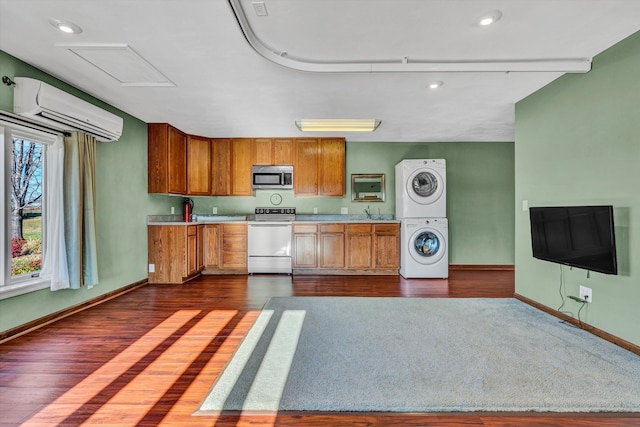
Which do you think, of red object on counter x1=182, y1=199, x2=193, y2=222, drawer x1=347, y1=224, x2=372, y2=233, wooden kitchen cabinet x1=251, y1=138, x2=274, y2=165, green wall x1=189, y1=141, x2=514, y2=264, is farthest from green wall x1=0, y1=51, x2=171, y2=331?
drawer x1=347, y1=224, x2=372, y2=233

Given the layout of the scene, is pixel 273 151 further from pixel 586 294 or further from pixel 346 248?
pixel 586 294

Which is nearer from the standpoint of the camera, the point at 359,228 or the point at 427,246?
the point at 427,246

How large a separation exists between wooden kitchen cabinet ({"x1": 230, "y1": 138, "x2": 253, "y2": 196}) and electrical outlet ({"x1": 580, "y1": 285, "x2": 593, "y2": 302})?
14.7 ft

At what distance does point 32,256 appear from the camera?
273cm

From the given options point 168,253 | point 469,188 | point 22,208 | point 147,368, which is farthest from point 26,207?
point 469,188

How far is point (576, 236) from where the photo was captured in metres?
2.45

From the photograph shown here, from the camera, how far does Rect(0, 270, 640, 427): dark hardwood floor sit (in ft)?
4.91

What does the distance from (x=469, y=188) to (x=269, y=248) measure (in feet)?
12.3

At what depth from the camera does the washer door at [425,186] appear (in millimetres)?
4664

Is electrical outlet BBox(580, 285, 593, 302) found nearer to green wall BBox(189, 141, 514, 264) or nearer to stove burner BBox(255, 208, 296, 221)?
green wall BBox(189, 141, 514, 264)

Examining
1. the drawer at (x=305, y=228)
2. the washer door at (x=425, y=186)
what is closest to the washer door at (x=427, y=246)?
the washer door at (x=425, y=186)

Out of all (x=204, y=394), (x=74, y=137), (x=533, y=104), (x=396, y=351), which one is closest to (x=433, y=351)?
(x=396, y=351)

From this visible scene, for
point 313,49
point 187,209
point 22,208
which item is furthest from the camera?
point 187,209

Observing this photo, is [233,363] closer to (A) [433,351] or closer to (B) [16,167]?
(A) [433,351]
